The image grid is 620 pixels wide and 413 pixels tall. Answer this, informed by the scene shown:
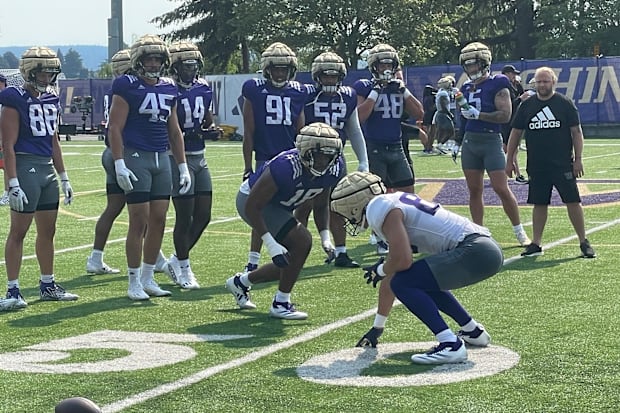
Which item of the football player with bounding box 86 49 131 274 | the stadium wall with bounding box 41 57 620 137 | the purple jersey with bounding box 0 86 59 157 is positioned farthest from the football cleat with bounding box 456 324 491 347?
the stadium wall with bounding box 41 57 620 137

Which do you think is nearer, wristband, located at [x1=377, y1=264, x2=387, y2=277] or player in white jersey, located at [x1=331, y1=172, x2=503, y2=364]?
player in white jersey, located at [x1=331, y1=172, x2=503, y2=364]

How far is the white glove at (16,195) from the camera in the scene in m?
8.04

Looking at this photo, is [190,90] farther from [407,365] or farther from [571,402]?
[571,402]

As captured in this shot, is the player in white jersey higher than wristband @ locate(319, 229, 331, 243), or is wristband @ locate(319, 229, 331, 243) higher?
the player in white jersey

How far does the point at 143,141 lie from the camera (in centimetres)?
849

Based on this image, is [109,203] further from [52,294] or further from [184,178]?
[52,294]

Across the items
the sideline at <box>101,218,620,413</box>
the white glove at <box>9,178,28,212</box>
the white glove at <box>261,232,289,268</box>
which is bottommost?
the sideline at <box>101,218,620,413</box>

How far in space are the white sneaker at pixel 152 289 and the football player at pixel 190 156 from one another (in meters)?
0.37

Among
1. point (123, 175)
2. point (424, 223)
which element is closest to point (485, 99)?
point (123, 175)

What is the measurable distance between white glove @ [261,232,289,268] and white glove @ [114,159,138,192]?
146 cm

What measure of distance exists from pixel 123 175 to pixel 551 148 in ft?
13.9

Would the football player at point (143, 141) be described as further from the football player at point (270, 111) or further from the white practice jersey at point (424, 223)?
the white practice jersey at point (424, 223)

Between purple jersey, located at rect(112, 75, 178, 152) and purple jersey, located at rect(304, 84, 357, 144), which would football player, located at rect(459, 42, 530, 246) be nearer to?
purple jersey, located at rect(304, 84, 357, 144)

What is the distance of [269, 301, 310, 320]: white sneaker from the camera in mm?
7582
